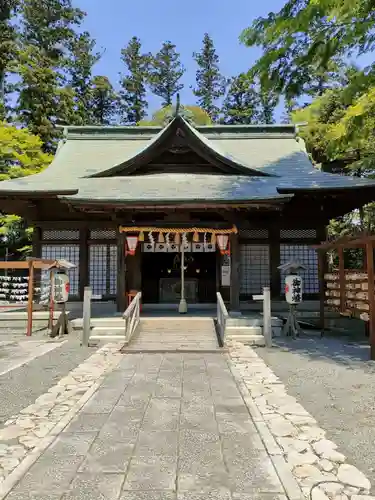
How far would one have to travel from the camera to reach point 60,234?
13.7 metres

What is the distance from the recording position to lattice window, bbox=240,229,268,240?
13.4m

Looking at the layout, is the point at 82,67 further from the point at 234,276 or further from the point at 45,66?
the point at 234,276

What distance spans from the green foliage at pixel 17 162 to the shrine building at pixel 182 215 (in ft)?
21.2

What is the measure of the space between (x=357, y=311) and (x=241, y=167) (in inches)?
268

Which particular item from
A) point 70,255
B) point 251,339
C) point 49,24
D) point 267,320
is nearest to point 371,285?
point 267,320

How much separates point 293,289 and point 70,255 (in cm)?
771

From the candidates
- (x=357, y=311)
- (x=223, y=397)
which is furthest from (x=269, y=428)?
(x=357, y=311)

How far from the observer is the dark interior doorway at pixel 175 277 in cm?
1570

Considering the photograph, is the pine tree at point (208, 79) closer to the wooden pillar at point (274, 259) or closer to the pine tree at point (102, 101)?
the pine tree at point (102, 101)

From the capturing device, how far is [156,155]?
45.6 ft

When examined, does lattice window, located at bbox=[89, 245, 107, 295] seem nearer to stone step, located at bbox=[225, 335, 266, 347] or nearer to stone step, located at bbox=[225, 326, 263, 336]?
stone step, located at bbox=[225, 326, 263, 336]

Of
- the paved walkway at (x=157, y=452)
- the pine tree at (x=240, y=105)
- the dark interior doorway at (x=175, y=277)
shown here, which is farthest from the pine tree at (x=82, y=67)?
the paved walkway at (x=157, y=452)

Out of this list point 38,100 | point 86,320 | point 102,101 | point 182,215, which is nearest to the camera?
point 86,320

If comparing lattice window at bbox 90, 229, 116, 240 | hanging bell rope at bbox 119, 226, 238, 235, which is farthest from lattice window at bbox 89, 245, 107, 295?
hanging bell rope at bbox 119, 226, 238, 235
